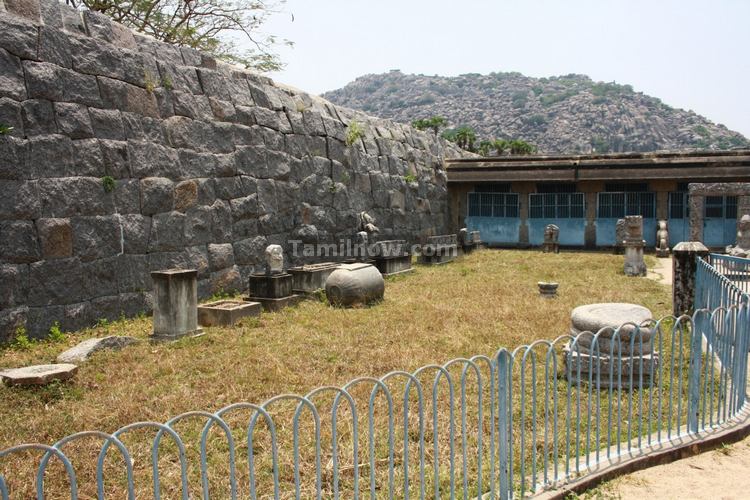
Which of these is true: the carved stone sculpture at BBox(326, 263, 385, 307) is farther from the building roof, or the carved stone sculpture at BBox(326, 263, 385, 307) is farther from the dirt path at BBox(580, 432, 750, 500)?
the building roof

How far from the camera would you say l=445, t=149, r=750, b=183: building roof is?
19938 mm

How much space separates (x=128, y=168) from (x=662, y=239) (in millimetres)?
17688

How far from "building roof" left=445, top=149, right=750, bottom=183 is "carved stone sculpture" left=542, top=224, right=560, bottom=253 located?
197 centimetres

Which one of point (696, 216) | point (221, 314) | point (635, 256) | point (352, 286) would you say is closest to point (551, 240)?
point (696, 216)

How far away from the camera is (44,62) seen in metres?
7.81

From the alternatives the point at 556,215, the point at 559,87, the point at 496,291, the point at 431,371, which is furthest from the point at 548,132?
the point at 431,371

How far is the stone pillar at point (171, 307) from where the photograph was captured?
7.91 meters

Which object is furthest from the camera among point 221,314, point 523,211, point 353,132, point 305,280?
point 523,211

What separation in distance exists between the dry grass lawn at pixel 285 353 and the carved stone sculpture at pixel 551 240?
28.5 ft

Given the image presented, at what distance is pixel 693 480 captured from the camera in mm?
4078

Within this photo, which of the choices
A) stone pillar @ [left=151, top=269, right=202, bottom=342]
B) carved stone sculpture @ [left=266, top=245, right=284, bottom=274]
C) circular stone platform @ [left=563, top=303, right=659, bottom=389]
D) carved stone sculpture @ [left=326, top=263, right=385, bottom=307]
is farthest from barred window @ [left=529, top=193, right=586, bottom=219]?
stone pillar @ [left=151, top=269, right=202, bottom=342]

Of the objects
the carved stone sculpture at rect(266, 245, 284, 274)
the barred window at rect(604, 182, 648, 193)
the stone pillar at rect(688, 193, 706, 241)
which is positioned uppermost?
the barred window at rect(604, 182, 648, 193)

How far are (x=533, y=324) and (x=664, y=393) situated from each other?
9.30ft

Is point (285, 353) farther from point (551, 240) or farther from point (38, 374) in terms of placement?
point (551, 240)
